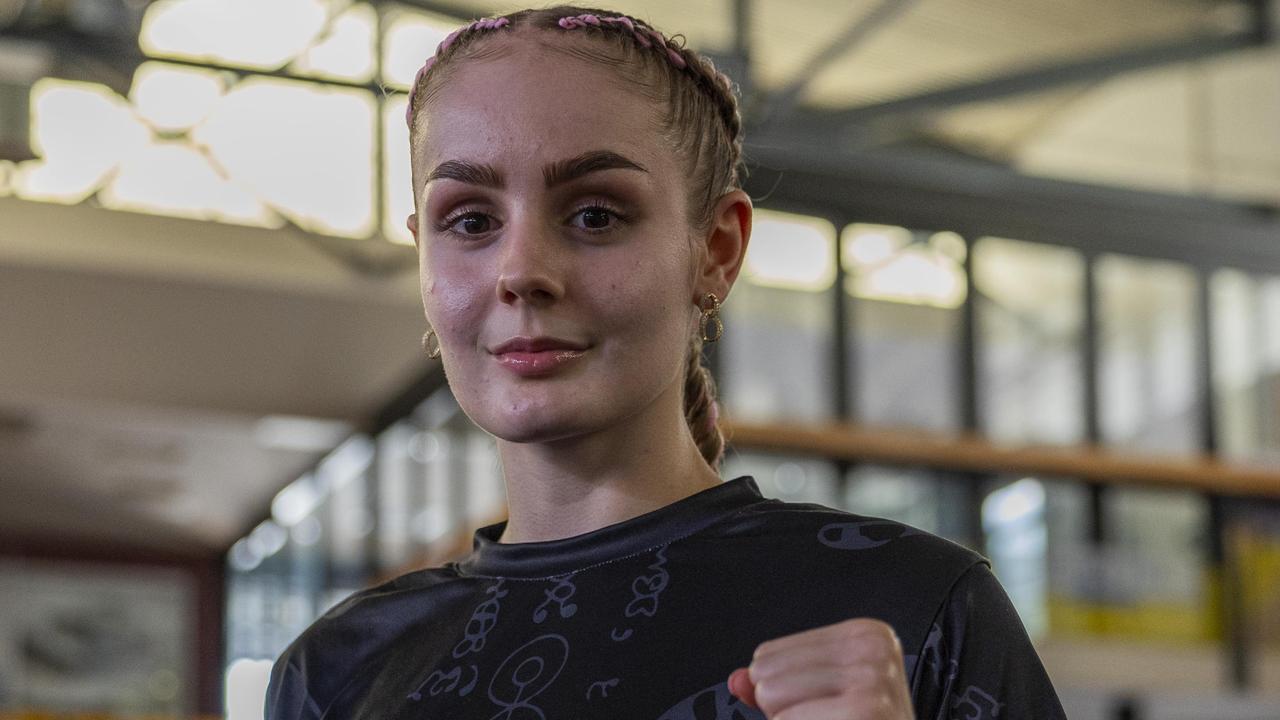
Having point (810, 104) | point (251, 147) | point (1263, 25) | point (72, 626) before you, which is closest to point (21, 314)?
point (251, 147)

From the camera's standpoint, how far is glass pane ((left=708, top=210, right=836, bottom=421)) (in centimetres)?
931

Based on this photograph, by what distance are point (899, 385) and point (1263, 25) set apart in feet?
9.80

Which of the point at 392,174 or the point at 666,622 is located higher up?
the point at 392,174

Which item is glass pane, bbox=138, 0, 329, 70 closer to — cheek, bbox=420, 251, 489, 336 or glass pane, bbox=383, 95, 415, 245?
glass pane, bbox=383, 95, 415, 245

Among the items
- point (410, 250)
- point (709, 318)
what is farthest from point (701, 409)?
point (410, 250)

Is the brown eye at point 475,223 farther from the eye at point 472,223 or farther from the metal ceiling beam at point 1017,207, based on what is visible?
the metal ceiling beam at point 1017,207

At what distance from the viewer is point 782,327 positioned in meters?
9.45

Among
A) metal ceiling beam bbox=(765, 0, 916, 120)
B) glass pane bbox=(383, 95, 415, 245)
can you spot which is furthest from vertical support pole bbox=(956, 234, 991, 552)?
glass pane bbox=(383, 95, 415, 245)

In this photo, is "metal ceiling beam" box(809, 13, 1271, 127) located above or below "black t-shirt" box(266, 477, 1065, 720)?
above

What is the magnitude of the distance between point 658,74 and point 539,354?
8.5 inches

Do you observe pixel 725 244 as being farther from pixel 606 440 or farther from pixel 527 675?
pixel 527 675

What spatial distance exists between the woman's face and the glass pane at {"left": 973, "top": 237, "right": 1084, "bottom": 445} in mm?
9023

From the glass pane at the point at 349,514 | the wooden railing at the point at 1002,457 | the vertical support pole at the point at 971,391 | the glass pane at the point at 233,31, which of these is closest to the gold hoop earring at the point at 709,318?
the glass pane at the point at 233,31

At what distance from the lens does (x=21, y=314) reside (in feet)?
30.9
